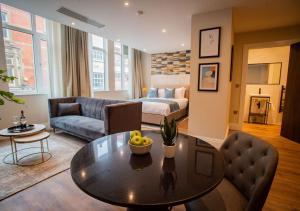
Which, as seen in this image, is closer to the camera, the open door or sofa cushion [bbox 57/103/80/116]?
the open door

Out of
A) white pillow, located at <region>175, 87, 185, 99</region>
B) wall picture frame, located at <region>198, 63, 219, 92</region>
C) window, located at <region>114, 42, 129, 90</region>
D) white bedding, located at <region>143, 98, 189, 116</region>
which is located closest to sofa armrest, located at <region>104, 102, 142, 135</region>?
white bedding, located at <region>143, 98, 189, 116</region>

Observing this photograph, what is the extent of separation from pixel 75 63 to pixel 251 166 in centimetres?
480

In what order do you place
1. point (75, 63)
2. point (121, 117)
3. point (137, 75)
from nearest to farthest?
point (121, 117), point (75, 63), point (137, 75)

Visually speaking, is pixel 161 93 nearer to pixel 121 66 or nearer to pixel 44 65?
pixel 121 66

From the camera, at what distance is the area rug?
192 cm

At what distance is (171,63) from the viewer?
266 inches

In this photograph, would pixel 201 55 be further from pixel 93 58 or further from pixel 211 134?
pixel 93 58

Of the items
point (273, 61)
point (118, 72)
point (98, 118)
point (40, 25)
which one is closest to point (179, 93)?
point (118, 72)

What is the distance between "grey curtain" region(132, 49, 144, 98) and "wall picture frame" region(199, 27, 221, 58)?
4.36 meters

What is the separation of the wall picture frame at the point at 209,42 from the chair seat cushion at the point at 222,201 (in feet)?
8.17

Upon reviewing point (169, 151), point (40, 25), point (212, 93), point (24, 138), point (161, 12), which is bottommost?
point (24, 138)

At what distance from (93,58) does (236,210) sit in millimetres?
5725

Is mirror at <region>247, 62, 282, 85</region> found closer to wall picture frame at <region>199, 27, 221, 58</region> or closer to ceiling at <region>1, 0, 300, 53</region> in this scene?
ceiling at <region>1, 0, 300, 53</region>

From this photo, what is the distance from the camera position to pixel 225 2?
261 cm
